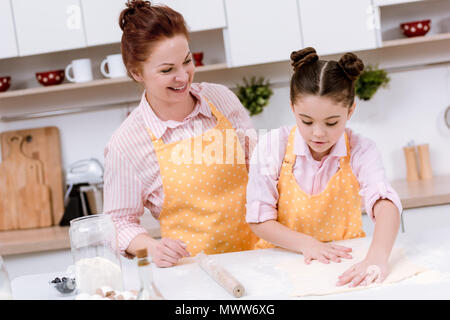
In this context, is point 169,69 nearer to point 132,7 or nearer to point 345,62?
point 132,7

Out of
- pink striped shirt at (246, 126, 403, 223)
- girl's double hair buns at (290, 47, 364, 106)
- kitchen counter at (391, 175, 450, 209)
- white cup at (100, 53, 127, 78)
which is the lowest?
kitchen counter at (391, 175, 450, 209)

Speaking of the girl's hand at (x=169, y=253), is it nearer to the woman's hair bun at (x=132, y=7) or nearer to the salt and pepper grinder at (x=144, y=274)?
the salt and pepper grinder at (x=144, y=274)

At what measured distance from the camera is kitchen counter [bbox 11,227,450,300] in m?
0.84

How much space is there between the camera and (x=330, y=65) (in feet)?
3.62

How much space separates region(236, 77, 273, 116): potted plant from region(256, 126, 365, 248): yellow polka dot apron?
108 cm

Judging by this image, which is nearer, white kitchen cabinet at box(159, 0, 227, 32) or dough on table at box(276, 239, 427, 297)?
dough on table at box(276, 239, 427, 297)

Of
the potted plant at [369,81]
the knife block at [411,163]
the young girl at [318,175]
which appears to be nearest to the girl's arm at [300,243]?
the young girl at [318,175]

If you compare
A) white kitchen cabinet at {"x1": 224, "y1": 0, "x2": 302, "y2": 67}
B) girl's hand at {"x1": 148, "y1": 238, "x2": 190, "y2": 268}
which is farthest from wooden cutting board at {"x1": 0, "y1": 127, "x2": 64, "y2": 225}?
girl's hand at {"x1": 148, "y1": 238, "x2": 190, "y2": 268}

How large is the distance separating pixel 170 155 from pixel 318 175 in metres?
0.36

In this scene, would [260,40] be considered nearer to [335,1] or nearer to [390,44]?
[335,1]

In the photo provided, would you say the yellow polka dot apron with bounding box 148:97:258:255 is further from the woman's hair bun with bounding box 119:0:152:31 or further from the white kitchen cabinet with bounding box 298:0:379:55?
the white kitchen cabinet with bounding box 298:0:379:55

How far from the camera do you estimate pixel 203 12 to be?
84.5 inches

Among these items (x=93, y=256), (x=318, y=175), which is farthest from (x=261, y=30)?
(x=93, y=256)

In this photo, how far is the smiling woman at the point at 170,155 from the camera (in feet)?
3.92
